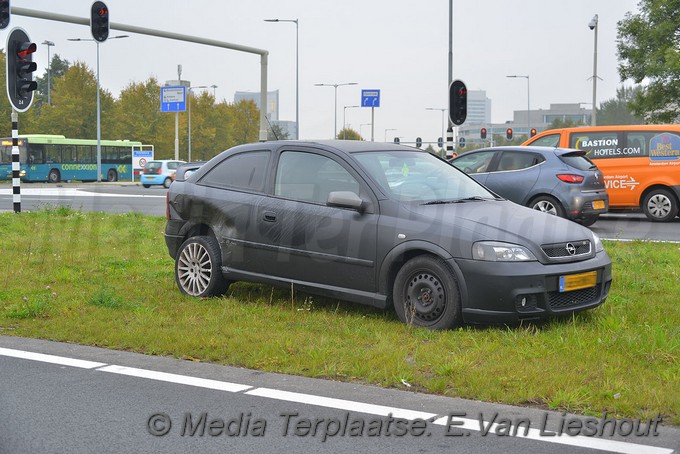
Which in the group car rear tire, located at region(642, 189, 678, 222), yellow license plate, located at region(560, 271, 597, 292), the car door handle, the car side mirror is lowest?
yellow license plate, located at region(560, 271, 597, 292)

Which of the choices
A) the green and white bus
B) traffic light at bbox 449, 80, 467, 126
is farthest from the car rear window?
A: the green and white bus

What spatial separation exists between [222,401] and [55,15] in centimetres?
1735

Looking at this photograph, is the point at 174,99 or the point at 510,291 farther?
the point at 174,99

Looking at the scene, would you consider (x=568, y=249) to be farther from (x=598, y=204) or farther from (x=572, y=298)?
(x=598, y=204)

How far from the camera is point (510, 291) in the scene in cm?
687

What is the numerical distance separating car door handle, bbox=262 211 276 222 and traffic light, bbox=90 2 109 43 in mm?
14005

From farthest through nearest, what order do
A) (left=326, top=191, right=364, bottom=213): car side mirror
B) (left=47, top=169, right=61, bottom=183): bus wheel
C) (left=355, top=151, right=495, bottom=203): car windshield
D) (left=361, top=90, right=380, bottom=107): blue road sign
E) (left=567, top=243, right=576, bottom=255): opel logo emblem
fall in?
(left=361, top=90, right=380, bottom=107): blue road sign → (left=47, top=169, right=61, bottom=183): bus wheel → (left=355, top=151, right=495, bottom=203): car windshield → (left=326, top=191, right=364, bottom=213): car side mirror → (left=567, top=243, right=576, bottom=255): opel logo emblem

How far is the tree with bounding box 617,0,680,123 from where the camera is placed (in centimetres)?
4572

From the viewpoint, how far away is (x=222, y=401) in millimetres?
5414

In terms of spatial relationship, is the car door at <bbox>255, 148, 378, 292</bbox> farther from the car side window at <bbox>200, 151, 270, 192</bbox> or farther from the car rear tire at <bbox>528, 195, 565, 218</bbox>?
the car rear tire at <bbox>528, 195, 565, 218</bbox>

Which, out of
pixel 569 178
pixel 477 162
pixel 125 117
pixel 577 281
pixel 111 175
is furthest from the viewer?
pixel 125 117

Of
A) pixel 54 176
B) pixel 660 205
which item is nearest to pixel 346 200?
pixel 660 205

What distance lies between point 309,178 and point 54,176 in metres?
47.8

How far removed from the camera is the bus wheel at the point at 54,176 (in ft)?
172
